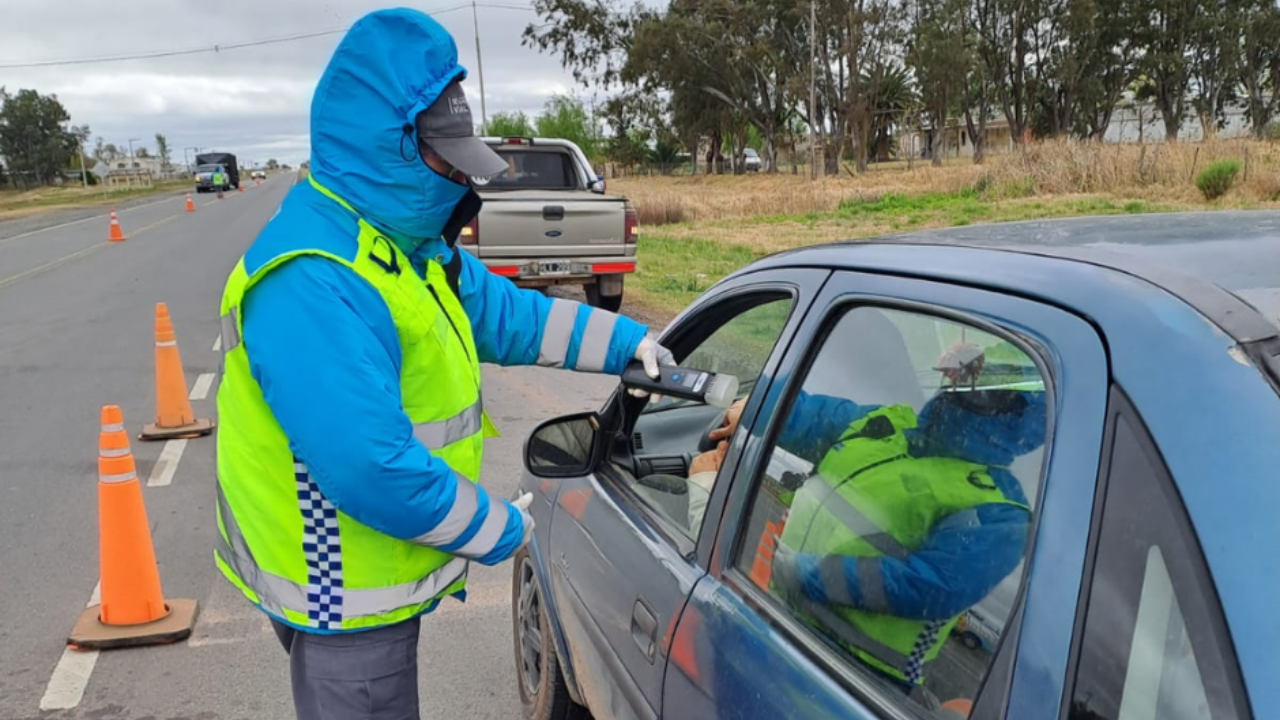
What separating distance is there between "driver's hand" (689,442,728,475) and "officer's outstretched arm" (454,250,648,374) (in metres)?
0.33

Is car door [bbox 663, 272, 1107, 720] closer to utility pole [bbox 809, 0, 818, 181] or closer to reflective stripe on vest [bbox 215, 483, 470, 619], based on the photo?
reflective stripe on vest [bbox 215, 483, 470, 619]

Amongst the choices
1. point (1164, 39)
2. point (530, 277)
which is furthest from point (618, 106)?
point (530, 277)

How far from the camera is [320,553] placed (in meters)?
2.01

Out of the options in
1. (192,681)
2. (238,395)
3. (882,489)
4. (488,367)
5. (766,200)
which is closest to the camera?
(882,489)

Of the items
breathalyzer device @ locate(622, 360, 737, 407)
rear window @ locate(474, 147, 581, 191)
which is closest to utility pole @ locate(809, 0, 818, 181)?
rear window @ locate(474, 147, 581, 191)

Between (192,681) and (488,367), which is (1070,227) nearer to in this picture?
(192,681)

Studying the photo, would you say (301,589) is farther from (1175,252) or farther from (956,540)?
(1175,252)

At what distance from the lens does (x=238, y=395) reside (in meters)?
1.96

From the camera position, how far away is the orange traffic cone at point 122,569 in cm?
394

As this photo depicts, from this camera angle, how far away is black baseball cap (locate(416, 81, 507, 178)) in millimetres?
1963

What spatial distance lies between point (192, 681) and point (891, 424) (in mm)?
3079

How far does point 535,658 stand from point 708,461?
1.06 m

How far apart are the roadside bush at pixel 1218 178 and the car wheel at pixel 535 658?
17.2 meters

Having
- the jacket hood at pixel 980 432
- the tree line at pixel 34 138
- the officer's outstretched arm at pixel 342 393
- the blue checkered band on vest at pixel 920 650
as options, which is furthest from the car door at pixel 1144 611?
the tree line at pixel 34 138
